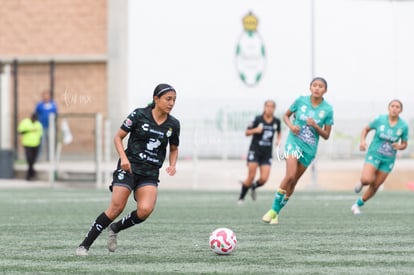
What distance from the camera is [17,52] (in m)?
40.6

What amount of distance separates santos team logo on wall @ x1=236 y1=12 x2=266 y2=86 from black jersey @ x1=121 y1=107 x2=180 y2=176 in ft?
86.0

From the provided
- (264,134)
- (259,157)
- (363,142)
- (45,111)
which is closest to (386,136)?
(363,142)

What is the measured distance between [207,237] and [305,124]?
311 centimetres

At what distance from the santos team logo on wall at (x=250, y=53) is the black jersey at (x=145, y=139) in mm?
26214

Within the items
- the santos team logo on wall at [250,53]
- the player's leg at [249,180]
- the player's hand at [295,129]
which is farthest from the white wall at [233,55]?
the player's hand at [295,129]

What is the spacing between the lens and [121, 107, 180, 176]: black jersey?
12375 millimetres

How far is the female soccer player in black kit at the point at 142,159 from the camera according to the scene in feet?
40.3

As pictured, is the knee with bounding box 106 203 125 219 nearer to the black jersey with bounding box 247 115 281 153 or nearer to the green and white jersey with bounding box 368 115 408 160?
the green and white jersey with bounding box 368 115 408 160

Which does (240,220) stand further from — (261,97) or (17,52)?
(17,52)

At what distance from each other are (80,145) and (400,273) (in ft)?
75.5

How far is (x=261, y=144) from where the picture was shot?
2344 centimetres

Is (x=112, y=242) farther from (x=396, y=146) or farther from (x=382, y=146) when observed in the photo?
(x=382, y=146)

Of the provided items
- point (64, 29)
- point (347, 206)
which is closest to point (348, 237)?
point (347, 206)

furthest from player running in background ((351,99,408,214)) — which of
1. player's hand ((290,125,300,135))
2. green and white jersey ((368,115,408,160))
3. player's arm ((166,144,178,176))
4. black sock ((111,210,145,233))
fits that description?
black sock ((111,210,145,233))
